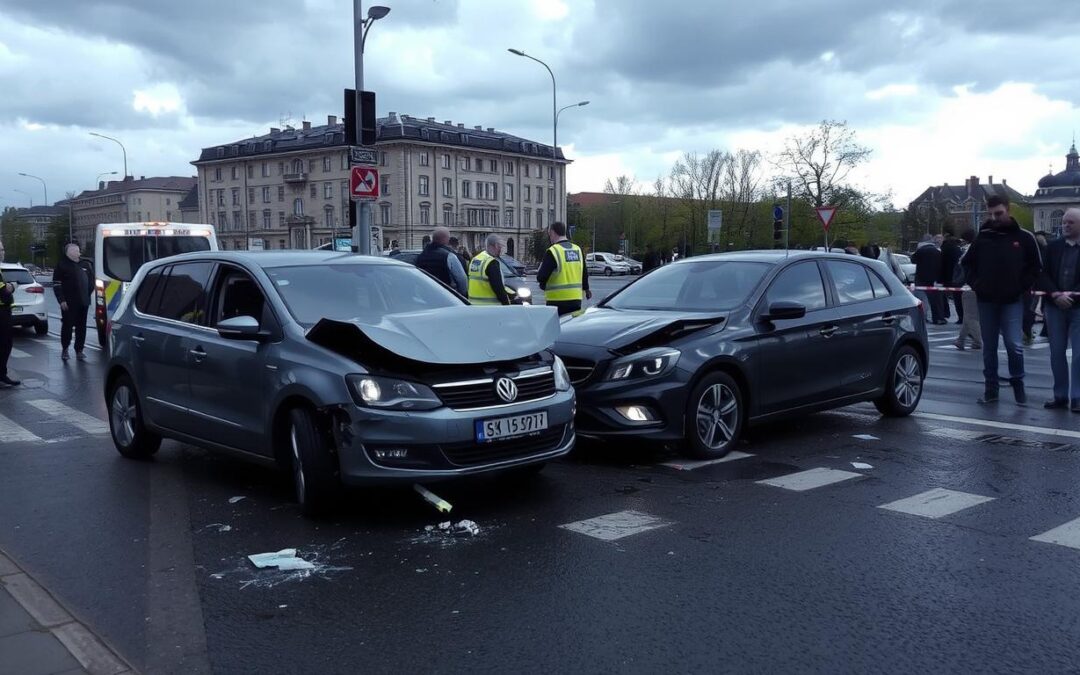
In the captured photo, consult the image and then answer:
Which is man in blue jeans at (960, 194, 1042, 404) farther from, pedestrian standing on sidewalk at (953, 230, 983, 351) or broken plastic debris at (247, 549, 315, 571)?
broken plastic debris at (247, 549, 315, 571)

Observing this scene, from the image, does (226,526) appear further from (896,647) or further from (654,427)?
(896,647)

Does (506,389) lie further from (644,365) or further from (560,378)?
(644,365)

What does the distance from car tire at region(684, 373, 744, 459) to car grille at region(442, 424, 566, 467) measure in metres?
1.45

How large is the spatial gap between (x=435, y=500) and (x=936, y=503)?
3.11m

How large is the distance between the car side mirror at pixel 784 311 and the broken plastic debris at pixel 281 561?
13.8 ft

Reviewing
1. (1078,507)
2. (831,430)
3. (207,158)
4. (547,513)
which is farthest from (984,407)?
(207,158)

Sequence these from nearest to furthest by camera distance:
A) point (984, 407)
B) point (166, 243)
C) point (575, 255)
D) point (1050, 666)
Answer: point (1050, 666) < point (984, 407) < point (575, 255) < point (166, 243)

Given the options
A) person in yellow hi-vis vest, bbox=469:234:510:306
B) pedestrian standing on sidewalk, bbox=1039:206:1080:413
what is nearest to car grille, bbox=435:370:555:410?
person in yellow hi-vis vest, bbox=469:234:510:306

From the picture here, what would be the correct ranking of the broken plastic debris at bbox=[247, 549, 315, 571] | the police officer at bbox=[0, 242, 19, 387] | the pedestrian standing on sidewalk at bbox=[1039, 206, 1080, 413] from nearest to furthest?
the broken plastic debris at bbox=[247, 549, 315, 571] < the pedestrian standing on sidewalk at bbox=[1039, 206, 1080, 413] < the police officer at bbox=[0, 242, 19, 387]

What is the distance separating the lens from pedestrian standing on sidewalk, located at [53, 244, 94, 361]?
15789 millimetres

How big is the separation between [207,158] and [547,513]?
120m

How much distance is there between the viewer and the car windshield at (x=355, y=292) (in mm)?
Result: 6633

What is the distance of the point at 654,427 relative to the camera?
24.0 ft

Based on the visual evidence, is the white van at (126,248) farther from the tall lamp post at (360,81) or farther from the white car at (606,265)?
the white car at (606,265)
